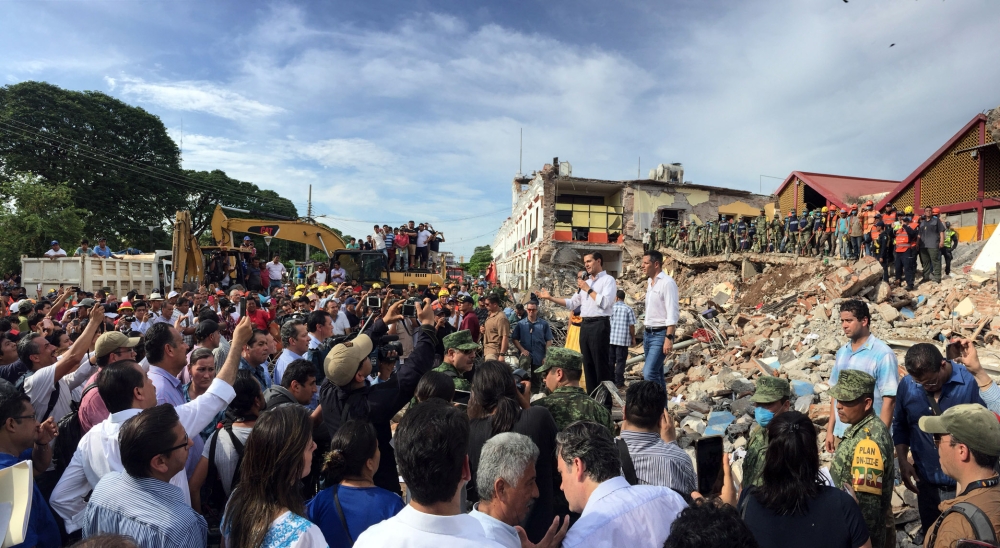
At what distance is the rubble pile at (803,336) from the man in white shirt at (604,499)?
11.9ft

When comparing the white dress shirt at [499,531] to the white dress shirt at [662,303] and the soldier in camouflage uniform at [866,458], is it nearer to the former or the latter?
the soldier in camouflage uniform at [866,458]

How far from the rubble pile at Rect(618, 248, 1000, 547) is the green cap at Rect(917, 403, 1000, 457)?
105 inches

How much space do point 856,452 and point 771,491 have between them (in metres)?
1.05

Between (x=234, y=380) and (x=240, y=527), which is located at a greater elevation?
(x=234, y=380)

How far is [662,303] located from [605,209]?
1954 centimetres

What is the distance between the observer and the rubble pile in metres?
6.84

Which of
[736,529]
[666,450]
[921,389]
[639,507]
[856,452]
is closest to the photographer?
[736,529]

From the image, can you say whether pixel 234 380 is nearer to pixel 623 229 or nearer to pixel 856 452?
pixel 856 452

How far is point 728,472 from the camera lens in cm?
271

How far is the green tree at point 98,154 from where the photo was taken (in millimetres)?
28609

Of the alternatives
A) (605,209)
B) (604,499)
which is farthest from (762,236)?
(604,499)

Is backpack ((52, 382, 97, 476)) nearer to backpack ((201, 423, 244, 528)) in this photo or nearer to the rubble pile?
backpack ((201, 423, 244, 528))

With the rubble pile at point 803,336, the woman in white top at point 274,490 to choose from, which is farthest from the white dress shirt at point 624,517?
the rubble pile at point 803,336

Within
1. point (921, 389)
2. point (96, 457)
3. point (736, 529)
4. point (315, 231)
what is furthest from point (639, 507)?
point (315, 231)
